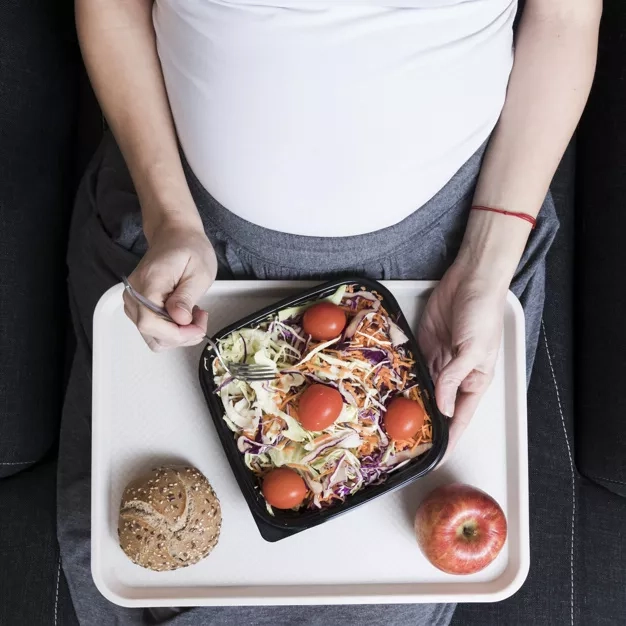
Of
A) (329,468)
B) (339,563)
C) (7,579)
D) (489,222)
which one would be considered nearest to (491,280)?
(489,222)

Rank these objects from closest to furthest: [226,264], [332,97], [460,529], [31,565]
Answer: [332,97]
[460,529]
[226,264]
[31,565]

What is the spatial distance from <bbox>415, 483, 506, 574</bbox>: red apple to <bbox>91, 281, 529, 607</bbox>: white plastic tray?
0.05 metres

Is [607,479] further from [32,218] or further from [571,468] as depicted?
[32,218]

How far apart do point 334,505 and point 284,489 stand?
0.08 metres

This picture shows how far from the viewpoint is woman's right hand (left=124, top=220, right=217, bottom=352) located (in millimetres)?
865

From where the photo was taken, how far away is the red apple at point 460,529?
3.13 feet

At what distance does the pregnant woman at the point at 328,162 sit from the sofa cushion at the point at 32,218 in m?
0.11

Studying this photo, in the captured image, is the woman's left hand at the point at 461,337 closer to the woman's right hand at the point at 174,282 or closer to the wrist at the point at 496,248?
the wrist at the point at 496,248

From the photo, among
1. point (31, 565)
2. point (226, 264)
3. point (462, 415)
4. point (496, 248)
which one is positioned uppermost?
point (496, 248)

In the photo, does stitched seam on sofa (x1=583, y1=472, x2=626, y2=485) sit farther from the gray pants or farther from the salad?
the salad

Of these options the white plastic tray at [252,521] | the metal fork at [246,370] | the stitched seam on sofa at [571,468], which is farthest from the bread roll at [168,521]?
the stitched seam on sofa at [571,468]

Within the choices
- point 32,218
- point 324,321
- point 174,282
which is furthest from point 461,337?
point 32,218

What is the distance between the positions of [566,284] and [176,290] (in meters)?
0.82

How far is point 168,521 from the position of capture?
963 millimetres
